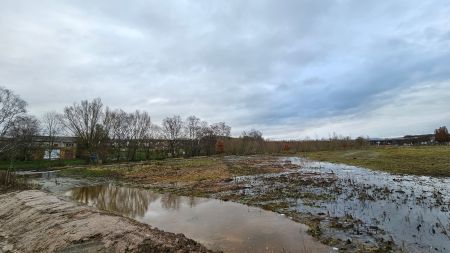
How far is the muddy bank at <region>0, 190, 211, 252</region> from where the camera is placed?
33.2ft

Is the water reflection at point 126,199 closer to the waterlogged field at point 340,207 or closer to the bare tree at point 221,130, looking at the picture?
the waterlogged field at point 340,207

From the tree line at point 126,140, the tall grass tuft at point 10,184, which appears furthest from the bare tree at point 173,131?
the tall grass tuft at point 10,184

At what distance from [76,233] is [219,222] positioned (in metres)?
5.75

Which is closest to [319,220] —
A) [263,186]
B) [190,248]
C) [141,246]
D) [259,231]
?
[259,231]

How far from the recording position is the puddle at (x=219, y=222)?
10.9m

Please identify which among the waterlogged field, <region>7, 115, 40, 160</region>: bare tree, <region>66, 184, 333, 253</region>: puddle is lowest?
<region>66, 184, 333, 253</region>: puddle

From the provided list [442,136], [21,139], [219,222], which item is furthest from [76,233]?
[442,136]

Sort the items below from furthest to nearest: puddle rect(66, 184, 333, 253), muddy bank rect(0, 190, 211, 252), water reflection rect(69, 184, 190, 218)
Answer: water reflection rect(69, 184, 190, 218) < puddle rect(66, 184, 333, 253) < muddy bank rect(0, 190, 211, 252)

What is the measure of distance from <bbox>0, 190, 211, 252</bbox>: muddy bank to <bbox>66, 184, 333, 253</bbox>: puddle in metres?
1.72

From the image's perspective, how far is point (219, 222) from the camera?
47.5 ft

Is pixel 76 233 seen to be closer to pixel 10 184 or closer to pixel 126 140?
pixel 10 184

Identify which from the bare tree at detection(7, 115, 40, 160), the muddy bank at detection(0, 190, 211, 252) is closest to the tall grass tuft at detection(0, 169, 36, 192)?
the muddy bank at detection(0, 190, 211, 252)

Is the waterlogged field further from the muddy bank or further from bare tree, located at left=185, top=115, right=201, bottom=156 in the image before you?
bare tree, located at left=185, top=115, right=201, bottom=156

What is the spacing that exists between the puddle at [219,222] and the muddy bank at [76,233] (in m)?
1.72
